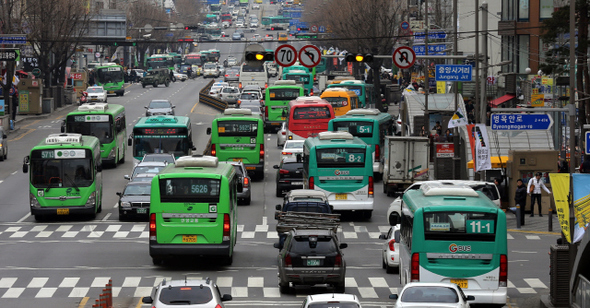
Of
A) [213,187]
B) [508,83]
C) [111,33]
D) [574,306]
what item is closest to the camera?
[574,306]

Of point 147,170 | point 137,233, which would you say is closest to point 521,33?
point 147,170

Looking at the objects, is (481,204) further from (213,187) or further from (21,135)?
(21,135)

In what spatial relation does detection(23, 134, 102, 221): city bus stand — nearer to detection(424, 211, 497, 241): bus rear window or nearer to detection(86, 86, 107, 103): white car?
detection(424, 211, 497, 241): bus rear window

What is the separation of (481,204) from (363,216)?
15856mm

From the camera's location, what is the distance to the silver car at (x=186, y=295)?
17.0m

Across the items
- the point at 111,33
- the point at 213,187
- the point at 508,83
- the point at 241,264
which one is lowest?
the point at 241,264

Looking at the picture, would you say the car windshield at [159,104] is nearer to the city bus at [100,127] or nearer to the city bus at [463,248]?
the city bus at [100,127]

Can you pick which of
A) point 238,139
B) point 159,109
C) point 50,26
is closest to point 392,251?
point 238,139

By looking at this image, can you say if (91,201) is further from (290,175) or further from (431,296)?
(431,296)

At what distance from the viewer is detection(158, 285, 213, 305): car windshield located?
56.1ft

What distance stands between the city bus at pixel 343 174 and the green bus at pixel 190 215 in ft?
31.4

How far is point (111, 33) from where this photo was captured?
10206cm

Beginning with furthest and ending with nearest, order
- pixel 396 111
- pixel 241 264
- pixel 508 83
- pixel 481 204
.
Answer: pixel 396 111 → pixel 508 83 → pixel 241 264 → pixel 481 204

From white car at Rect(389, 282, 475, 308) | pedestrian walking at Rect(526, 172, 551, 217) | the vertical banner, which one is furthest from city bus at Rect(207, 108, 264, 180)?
white car at Rect(389, 282, 475, 308)
